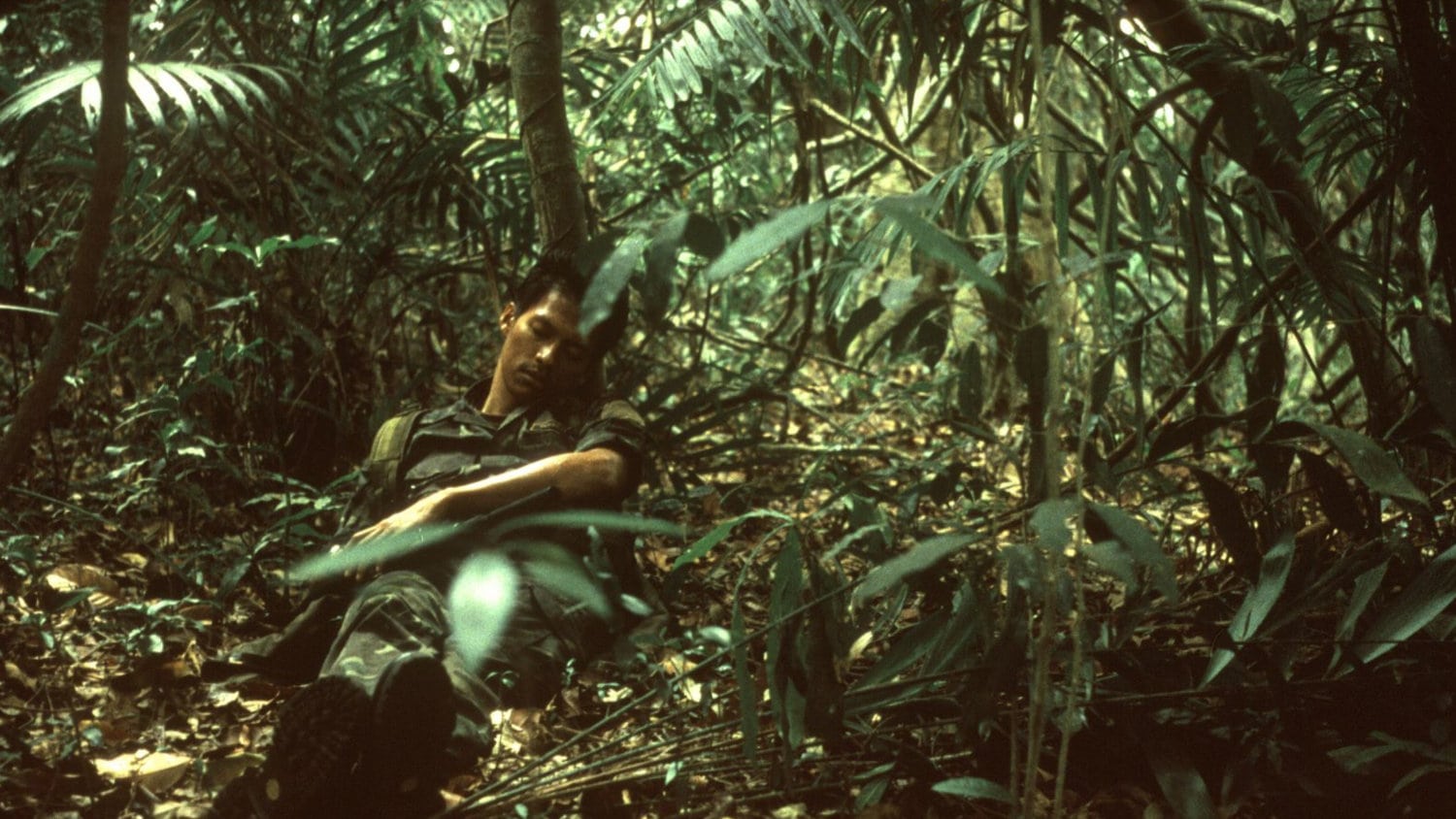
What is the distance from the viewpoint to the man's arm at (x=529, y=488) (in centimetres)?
221

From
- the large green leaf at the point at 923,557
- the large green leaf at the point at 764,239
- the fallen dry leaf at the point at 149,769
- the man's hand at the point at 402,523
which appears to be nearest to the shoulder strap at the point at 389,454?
the man's hand at the point at 402,523

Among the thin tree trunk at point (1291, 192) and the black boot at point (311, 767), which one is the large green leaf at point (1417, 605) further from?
the black boot at point (311, 767)

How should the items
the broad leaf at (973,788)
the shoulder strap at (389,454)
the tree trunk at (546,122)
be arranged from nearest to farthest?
the broad leaf at (973,788), the shoulder strap at (389,454), the tree trunk at (546,122)

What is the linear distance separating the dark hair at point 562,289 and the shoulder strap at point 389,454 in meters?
0.35

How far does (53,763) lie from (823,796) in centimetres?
116

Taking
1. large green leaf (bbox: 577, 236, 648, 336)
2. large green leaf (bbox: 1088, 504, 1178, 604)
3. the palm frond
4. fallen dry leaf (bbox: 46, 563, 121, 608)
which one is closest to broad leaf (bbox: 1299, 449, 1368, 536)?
large green leaf (bbox: 1088, 504, 1178, 604)

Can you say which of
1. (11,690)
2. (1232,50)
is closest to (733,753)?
(11,690)

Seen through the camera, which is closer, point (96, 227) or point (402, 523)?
point (96, 227)

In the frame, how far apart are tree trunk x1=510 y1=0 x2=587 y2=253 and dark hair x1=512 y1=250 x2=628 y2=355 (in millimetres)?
117

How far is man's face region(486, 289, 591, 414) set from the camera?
2.49m

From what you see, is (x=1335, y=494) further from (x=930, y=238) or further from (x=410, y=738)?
(x=410, y=738)

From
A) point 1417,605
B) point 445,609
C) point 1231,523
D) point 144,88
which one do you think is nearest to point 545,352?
point 445,609

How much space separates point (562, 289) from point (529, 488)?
1.45ft

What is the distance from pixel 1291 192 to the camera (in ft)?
8.59
